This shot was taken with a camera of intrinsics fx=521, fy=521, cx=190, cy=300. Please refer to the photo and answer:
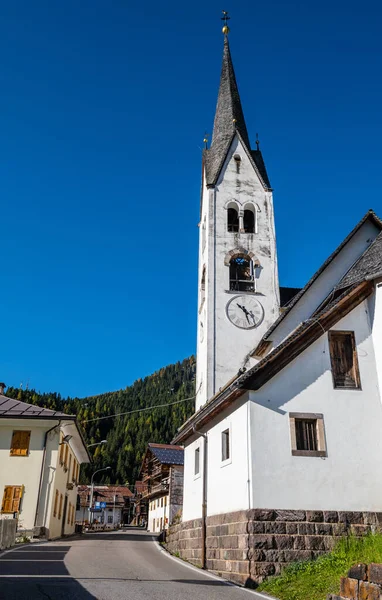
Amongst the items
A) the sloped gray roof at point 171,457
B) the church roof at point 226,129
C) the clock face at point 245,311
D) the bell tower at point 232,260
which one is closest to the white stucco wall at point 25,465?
the bell tower at point 232,260

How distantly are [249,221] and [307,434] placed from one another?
65.9 feet

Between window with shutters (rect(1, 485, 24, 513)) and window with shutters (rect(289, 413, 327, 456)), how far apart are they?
16.7 m

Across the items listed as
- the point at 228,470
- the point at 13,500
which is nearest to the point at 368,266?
the point at 228,470

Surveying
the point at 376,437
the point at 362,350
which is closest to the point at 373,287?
the point at 362,350

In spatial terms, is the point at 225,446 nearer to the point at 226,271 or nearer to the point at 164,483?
the point at 226,271

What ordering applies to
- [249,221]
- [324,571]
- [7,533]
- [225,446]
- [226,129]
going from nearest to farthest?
1. [324,571]
2. [225,446]
3. [7,533]
4. [249,221]
5. [226,129]

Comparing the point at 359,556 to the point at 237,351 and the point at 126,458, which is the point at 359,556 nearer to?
the point at 237,351

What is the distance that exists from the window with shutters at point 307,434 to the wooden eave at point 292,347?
3.92 ft

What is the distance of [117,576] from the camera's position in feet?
35.7

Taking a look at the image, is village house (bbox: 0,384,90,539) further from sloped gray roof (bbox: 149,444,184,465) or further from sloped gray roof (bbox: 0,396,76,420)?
sloped gray roof (bbox: 149,444,184,465)

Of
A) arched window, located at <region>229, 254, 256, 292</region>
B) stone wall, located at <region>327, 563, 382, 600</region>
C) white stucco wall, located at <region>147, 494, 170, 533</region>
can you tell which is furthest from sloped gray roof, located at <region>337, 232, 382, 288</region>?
white stucco wall, located at <region>147, 494, 170, 533</region>

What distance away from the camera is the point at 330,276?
18.7 meters

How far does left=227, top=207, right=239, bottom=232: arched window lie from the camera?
99.4ft

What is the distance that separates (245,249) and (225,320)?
474 cm
